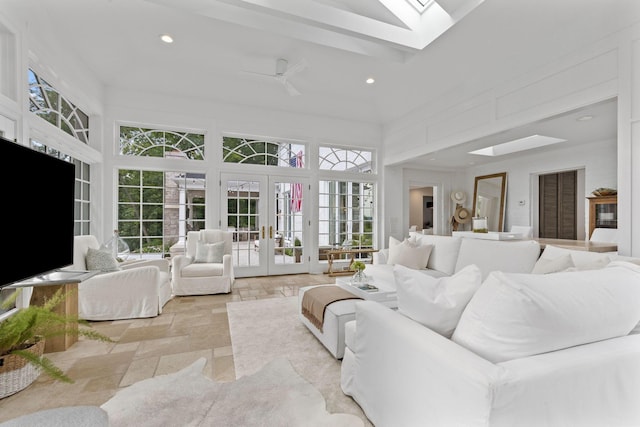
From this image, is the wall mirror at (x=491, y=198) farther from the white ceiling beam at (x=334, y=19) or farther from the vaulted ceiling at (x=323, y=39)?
the white ceiling beam at (x=334, y=19)

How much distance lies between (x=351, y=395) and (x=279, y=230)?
406 cm

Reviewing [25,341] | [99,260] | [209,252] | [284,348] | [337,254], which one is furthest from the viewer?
[337,254]

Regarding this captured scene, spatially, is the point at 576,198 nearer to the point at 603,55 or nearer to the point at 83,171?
the point at 603,55

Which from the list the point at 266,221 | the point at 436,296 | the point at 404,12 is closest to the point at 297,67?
the point at 404,12

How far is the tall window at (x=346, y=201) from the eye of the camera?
5.97 metres

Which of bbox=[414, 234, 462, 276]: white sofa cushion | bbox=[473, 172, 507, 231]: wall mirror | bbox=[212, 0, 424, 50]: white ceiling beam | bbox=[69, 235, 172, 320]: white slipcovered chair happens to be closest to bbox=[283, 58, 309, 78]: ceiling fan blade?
bbox=[212, 0, 424, 50]: white ceiling beam

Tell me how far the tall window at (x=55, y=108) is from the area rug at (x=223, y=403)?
2.95 m

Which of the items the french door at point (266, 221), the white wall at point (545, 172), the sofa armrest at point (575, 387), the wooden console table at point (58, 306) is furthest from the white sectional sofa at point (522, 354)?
the white wall at point (545, 172)

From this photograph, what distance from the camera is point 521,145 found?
5586 millimetres

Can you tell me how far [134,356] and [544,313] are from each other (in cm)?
273

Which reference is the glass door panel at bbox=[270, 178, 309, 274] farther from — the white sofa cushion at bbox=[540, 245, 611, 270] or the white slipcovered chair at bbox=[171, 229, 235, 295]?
the white sofa cushion at bbox=[540, 245, 611, 270]

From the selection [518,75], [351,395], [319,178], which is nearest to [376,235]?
[319,178]

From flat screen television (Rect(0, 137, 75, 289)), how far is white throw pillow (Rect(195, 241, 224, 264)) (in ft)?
7.27

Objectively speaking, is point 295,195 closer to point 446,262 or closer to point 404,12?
point 446,262
